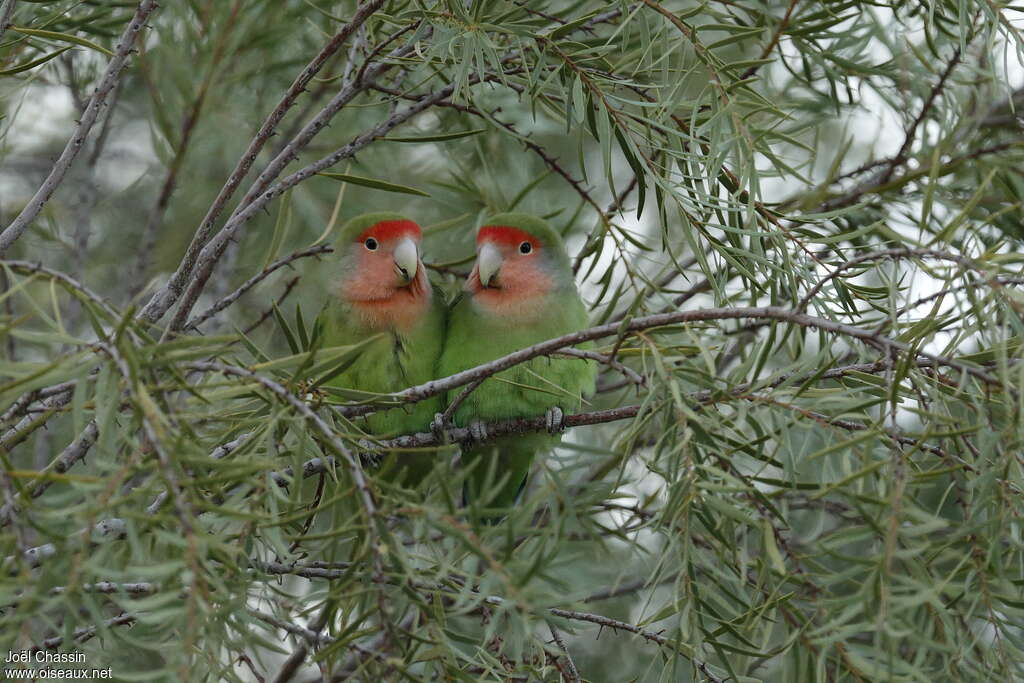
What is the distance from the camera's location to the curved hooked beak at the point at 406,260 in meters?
2.32

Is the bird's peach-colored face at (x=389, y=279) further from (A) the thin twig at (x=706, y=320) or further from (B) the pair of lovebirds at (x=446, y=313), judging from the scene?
(A) the thin twig at (x=706, y=320)

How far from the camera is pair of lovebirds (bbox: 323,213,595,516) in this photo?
7.37ft

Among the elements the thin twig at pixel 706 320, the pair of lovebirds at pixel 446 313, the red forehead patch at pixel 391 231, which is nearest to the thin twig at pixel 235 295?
the thin twig at pixel 706 320

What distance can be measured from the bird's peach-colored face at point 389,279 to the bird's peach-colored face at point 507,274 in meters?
0.15

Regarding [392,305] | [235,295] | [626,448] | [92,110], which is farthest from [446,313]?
[626,448]

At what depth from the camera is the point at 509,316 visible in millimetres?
2344

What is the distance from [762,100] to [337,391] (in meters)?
0.76

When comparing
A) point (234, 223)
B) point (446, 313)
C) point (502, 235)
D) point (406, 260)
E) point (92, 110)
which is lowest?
point (446, 313)

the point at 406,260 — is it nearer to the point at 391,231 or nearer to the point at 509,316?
the point at 391,231

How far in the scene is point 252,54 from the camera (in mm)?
2674

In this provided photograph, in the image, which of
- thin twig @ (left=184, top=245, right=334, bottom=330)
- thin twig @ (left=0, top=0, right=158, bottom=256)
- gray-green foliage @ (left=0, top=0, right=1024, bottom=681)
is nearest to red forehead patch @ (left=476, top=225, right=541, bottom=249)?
gray-green foliage @ (left=0, top=0, right=1024, bottom=681)

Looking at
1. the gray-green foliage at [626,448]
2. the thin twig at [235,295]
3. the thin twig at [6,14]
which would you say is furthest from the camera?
the thin twig at [235,295]

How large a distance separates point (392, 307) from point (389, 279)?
71 mm

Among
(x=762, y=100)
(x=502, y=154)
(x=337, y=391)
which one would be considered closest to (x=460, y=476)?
(x=337, y=391)
